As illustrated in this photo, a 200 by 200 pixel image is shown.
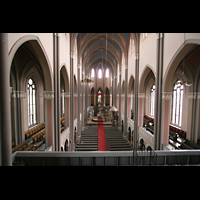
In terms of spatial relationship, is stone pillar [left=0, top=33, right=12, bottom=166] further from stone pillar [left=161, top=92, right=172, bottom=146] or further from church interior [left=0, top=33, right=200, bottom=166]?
stone pillar [left=161, top=92, right=172, bottom=146]

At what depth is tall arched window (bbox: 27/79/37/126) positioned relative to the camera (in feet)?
49.9

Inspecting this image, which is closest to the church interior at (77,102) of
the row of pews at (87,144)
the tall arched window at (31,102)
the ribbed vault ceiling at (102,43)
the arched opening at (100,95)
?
the tall arched window at (31,102)

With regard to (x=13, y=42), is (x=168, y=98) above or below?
below

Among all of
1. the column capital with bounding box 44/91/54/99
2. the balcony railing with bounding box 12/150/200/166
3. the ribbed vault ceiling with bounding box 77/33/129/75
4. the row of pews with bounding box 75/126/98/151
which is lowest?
the row of pews with bounding box 75/126/98/151

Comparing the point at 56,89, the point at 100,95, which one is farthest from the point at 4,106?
the point at 100,95

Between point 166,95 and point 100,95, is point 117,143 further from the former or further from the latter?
point 100,95

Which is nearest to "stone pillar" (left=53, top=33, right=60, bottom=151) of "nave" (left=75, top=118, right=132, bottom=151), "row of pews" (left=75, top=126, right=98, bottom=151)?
"row of pews" (left=75, top=126, right=98, bottom=151)

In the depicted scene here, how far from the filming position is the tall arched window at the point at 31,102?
1522cm

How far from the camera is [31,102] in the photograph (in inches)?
618
